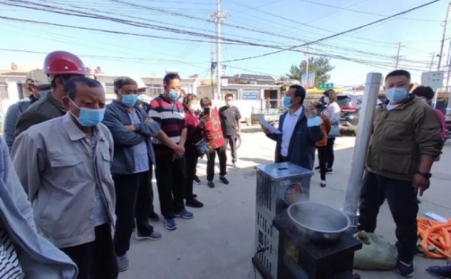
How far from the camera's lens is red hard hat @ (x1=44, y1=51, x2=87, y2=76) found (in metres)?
1.53

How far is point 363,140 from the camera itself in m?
2.11

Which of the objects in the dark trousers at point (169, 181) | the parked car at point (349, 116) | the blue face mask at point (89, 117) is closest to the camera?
the blue face mask at point (89, 117)

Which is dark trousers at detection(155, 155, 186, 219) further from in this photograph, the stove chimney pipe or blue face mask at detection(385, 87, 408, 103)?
blue face mask at detection(385, 87, 408, 103)

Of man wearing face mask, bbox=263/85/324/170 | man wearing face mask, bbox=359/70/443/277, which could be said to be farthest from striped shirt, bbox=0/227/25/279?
man wearing face mask, bbox=359/70/443/277

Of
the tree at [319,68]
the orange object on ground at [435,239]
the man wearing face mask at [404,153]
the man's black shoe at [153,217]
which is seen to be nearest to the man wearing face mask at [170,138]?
the man's black shoe at [153,217]

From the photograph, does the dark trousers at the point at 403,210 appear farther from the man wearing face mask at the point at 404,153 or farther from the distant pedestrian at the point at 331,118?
the distant pedestrian at the point at 331,118

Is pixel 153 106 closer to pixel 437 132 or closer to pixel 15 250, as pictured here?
pixel 15 250

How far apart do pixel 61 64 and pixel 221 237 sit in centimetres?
224

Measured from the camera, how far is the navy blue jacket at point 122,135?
205 centimetres

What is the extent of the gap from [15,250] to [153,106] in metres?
2.21

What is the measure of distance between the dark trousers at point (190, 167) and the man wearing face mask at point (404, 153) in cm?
232

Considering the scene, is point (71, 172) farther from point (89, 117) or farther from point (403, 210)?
point (403, 210)

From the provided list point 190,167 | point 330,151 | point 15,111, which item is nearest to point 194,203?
point 190,167

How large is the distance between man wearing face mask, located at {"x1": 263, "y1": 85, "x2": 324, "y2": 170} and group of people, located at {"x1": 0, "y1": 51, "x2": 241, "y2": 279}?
4.08 feet
